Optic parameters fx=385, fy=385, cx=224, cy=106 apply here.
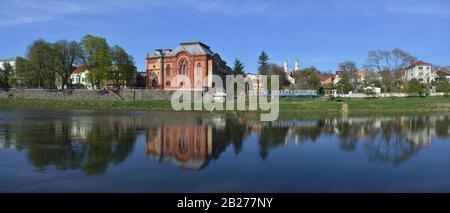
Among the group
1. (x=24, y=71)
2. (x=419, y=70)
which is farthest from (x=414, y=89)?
(x=24, y=71)

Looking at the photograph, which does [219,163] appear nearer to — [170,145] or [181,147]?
[181,147]

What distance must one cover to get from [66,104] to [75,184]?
60.1 metres

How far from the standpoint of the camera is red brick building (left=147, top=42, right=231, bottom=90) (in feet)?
259

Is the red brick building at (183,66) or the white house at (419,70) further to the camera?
the white house at (419,70)

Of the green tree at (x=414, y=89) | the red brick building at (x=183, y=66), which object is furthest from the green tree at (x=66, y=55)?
the green tree at (x=414, y=89)

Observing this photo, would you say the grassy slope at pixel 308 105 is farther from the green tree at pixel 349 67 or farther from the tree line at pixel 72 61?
the green tree at pixel 349 67

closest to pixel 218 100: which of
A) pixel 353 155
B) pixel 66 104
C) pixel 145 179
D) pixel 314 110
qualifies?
pixel 314 110

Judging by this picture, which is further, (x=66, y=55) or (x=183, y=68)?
(x=183, y=68)

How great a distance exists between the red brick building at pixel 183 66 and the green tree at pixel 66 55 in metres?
15.9

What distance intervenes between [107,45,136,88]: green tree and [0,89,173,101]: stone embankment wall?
152 inches

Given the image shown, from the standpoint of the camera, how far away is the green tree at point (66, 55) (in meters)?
74.3

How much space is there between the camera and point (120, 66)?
75.9 m

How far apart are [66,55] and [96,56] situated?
8790 mm
